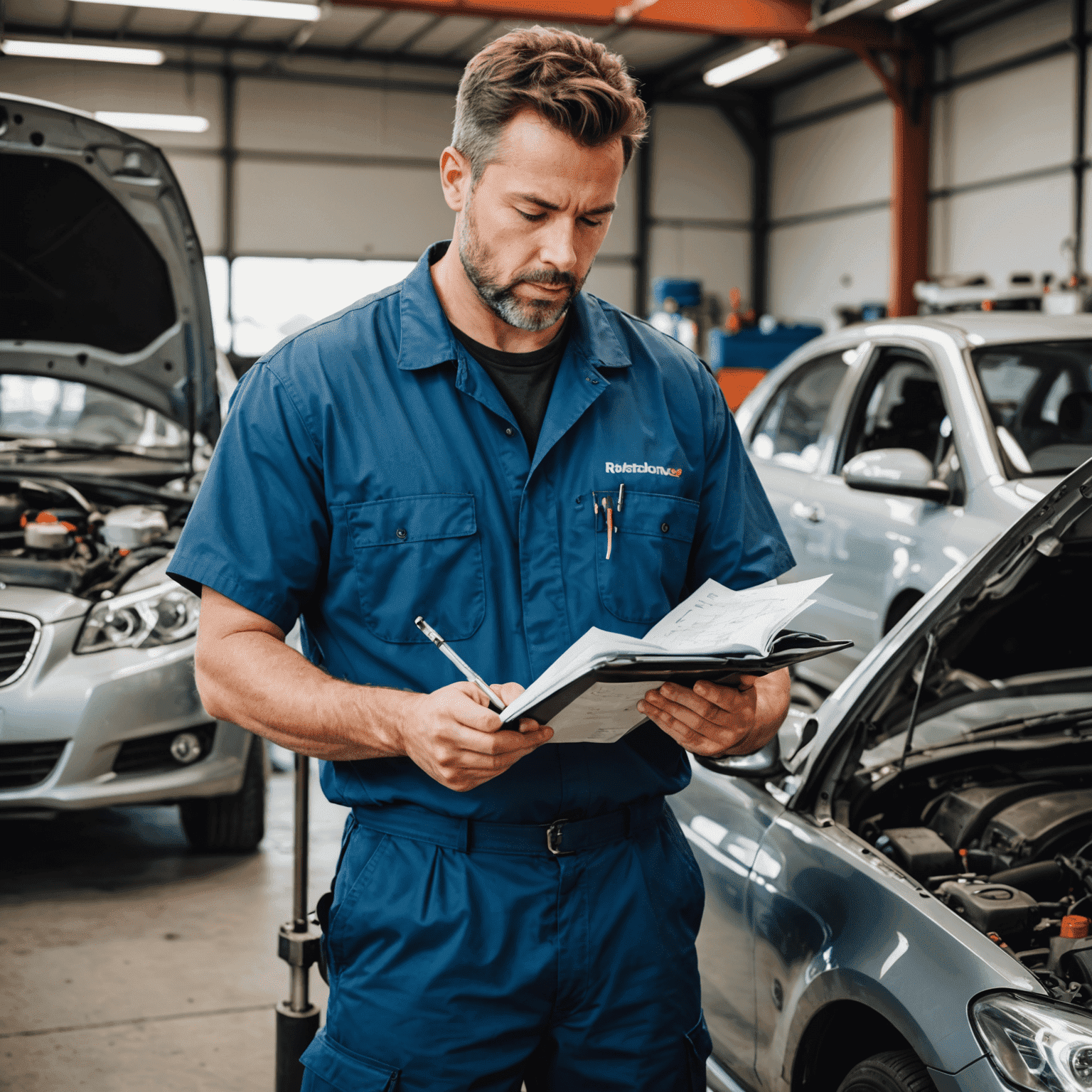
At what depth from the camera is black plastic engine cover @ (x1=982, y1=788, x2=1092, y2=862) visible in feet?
7.36

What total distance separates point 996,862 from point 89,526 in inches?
116

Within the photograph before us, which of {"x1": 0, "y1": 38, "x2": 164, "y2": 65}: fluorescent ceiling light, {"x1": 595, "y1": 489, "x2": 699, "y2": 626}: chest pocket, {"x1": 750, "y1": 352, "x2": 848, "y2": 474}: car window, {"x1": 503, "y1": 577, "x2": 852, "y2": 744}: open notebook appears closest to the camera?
{"x1": 503, "y1": 577, "x2": 852, "y2": 744}: open notebook

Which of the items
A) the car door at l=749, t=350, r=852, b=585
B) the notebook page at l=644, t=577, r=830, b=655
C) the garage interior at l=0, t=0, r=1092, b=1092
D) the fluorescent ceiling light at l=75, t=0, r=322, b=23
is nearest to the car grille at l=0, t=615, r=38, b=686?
the notebook page at l=644, t=577, r=830, b=655

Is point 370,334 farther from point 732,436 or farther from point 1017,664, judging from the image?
point 1017,664

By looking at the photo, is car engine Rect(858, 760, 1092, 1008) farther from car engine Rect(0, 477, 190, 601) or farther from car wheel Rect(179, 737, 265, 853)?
car engine Rect(0, 477, 190, 601)

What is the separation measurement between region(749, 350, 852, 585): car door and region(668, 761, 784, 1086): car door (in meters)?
2.57

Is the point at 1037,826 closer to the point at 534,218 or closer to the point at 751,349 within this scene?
the point at 534,218

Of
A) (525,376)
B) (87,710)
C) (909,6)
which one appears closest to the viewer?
(525,376)

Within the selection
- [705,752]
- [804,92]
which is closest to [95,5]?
[804,92]

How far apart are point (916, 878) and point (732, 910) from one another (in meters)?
0.30

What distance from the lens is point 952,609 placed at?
215 centimetres

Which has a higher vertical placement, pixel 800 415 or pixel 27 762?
pixel 800 415

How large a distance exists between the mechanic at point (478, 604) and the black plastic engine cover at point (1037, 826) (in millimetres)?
834

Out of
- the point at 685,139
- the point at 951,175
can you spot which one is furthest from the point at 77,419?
the point at 685,139
